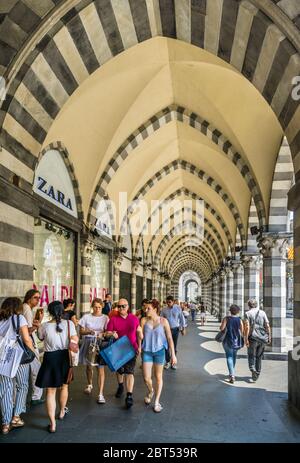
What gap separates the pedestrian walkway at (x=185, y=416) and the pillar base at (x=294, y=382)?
4.7 inches

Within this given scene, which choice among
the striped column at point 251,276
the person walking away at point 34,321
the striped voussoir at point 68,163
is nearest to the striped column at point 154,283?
A: the striped column at point 251,276

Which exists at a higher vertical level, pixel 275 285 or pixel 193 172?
pixel 193 172

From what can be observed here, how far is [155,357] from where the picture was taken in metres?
5.25

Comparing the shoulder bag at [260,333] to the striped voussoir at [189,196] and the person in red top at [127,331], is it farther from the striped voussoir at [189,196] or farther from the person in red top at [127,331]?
the striped voussoir at [189,196]

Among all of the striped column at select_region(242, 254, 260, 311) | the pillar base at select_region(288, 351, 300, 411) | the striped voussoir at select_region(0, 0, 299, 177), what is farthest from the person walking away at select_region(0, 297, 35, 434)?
the striped column at select_region(242, 254, 260, 311)

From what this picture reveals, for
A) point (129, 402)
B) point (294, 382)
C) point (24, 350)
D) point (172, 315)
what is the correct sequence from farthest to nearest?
point (172, 315) → point (294, 382) → point (129, 402) → point (24, 350)

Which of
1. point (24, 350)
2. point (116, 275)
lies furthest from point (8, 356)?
point (116, 275)

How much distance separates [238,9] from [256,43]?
1.51ft

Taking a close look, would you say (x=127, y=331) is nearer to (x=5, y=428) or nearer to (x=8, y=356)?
(x=8, y=356)

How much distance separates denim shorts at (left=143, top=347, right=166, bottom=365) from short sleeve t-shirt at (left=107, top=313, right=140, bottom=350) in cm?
17

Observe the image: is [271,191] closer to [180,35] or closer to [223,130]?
[223,130]

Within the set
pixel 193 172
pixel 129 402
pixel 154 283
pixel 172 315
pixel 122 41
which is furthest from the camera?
pixel 154 283

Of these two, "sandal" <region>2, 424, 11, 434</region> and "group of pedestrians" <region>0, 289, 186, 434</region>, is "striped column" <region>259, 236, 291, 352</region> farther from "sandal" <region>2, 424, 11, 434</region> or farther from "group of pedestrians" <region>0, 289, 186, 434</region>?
"sandal" <region>2, 424, 11, 434</region>

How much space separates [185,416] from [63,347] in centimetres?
173
